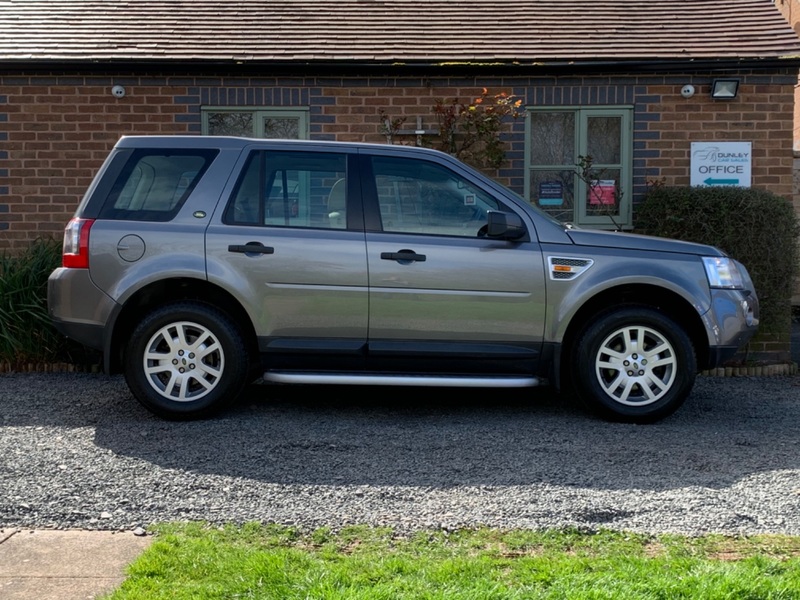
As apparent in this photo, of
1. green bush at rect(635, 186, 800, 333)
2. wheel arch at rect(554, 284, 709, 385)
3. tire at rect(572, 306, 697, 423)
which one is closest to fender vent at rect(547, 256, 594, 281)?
wheel arch at rect(554, 284, 709, 385)

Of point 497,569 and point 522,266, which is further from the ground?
point 522,266

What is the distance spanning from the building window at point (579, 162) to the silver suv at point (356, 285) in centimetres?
325

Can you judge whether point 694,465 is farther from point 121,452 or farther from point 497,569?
point 121,452

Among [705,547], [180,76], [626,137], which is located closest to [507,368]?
[705,547]

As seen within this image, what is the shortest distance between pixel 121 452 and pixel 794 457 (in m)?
3.93

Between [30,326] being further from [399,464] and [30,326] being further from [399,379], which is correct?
[399,464]

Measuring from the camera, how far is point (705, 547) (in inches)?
150

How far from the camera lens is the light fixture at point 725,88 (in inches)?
356

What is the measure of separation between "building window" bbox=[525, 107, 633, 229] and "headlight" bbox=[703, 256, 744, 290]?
3.10 m

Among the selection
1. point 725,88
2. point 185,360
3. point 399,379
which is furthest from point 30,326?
point 725,88

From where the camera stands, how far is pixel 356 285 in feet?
19.5

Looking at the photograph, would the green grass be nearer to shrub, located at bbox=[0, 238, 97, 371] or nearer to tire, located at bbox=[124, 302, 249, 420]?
tire, located at bbox=[124, 302, 249, 420]

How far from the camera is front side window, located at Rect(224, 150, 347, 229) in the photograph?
6.05m

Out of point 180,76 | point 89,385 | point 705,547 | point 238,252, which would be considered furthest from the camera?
point 180,76
